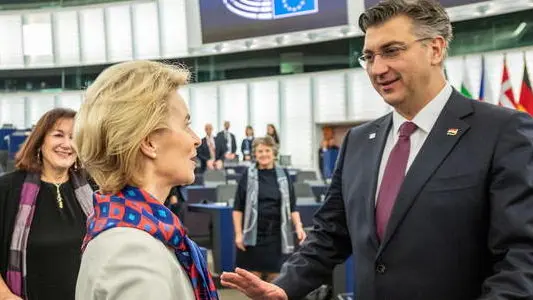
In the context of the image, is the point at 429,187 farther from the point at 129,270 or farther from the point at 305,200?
the point at 305,200

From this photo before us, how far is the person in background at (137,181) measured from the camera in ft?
3.57

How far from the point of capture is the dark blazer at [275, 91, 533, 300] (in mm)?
1475

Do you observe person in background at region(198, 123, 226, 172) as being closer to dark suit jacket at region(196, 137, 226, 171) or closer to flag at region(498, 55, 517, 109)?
dark suit jacket at region(196, 137, 226, 171)

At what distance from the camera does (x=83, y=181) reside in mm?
2963

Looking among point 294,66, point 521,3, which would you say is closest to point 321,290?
point 521,3

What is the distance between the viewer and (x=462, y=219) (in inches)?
61.3

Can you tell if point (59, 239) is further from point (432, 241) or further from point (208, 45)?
point (208, 45)

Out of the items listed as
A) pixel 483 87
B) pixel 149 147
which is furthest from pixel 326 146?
pixel 149 147

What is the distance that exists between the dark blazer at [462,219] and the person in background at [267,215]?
10.6ft

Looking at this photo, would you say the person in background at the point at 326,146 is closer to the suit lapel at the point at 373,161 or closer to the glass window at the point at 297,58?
the glass window at the point at 297,58

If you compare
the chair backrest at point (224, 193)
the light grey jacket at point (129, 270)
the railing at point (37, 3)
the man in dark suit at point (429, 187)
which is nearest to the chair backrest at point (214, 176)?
the chair backrest at point (224, 193)

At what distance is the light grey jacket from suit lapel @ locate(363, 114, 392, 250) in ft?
2.35

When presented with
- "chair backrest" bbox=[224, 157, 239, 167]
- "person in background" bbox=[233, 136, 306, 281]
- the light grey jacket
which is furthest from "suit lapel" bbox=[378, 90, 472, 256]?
"chair backrest" bbox=[224, 157, 239, 167]

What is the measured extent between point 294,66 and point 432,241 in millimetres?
14673
